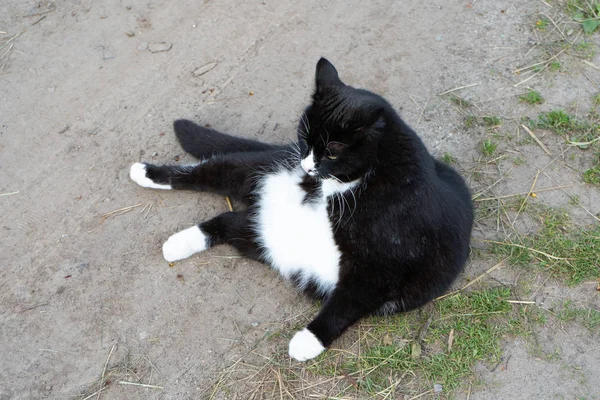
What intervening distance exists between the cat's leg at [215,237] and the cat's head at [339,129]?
68 centimetres

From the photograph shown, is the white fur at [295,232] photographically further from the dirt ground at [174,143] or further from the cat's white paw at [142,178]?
the cat's white paw at [142,178]

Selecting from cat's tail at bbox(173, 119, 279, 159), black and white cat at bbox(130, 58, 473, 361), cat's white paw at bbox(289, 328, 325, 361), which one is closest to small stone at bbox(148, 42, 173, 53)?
cat's tail at bbox(173, 119, 279, 159)

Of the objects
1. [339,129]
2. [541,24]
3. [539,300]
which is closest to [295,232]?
[339,129]

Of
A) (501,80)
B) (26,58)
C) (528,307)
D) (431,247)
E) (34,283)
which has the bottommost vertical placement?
(528,307)

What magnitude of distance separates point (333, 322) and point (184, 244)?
3.33 ft

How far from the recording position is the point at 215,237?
3.44 m

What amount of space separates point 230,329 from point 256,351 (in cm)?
21

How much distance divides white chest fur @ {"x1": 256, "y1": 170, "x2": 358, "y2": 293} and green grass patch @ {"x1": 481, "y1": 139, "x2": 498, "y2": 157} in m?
1.45

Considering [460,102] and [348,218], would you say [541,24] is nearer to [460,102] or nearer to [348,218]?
[460,102]

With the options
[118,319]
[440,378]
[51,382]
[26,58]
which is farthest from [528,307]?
[26,58]

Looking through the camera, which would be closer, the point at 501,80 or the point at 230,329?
the point at 230,329

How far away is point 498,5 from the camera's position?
4906 mm

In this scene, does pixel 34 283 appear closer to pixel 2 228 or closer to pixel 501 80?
pixel 2 228

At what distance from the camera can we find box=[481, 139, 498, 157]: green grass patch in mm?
3961
